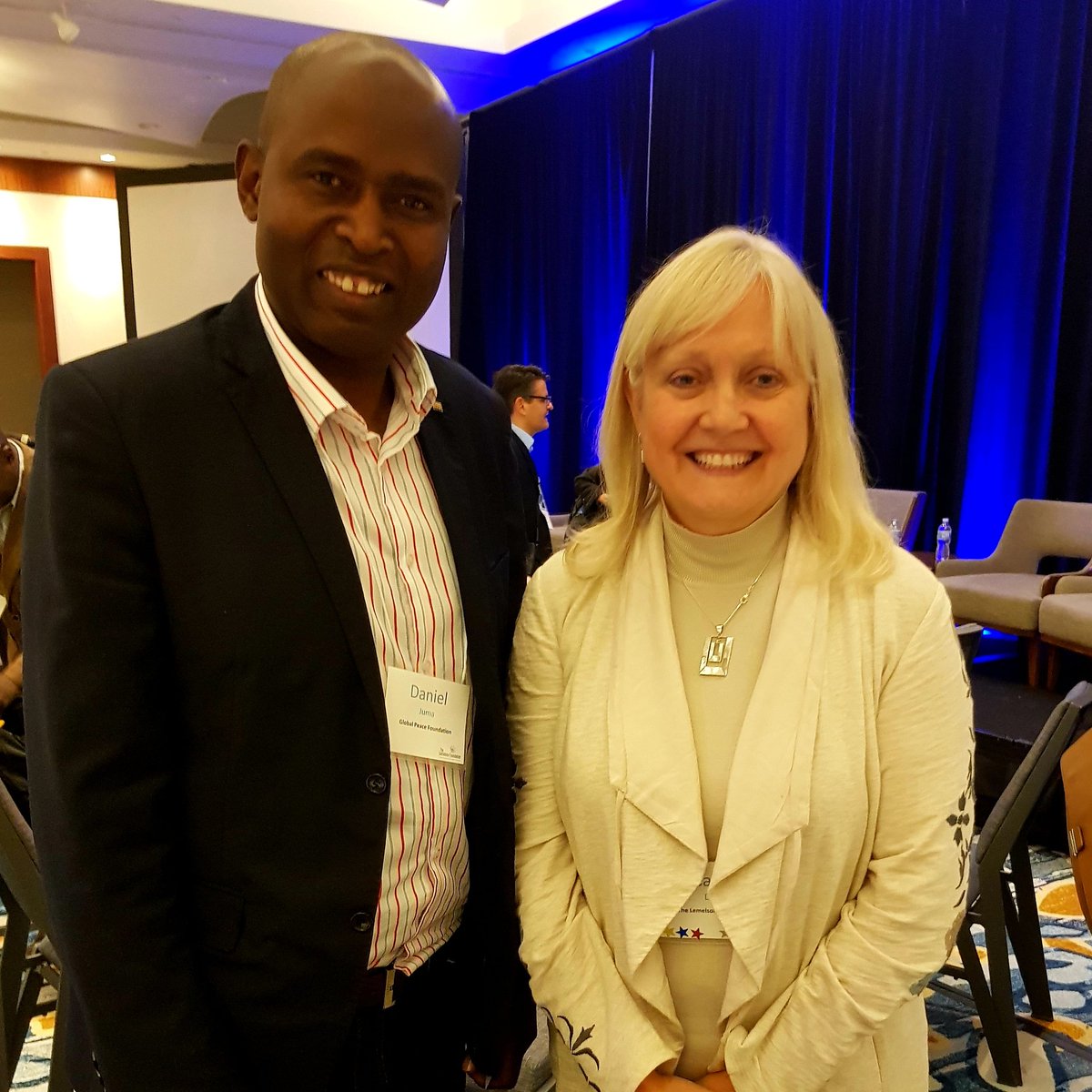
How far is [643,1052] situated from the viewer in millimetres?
1157

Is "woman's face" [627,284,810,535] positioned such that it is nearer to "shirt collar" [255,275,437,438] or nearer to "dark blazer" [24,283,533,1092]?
"shirt collar" [255,275,437,438]

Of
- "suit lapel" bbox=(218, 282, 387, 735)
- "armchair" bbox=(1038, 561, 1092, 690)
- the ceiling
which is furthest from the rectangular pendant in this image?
the ceiling

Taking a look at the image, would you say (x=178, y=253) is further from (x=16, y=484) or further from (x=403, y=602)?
(x=403, y=602)

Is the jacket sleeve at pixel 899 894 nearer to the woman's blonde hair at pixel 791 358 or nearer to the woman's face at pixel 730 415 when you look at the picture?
the woman's blonde hair at pixel 791 358

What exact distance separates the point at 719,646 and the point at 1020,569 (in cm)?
437

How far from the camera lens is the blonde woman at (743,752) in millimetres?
1127

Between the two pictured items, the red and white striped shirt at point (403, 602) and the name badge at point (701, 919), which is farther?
the name badge at point (701, 919)

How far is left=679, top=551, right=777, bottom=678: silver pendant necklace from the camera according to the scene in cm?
122

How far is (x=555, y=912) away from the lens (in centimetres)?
122

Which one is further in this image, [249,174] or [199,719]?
[249,174]

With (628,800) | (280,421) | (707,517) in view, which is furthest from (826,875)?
(280,421)

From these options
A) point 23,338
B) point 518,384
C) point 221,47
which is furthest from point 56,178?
point 518,384

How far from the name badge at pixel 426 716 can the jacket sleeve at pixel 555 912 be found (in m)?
0.16

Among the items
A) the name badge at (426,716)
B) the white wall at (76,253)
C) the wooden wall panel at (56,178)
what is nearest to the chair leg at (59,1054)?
the name badge at (426,716)
